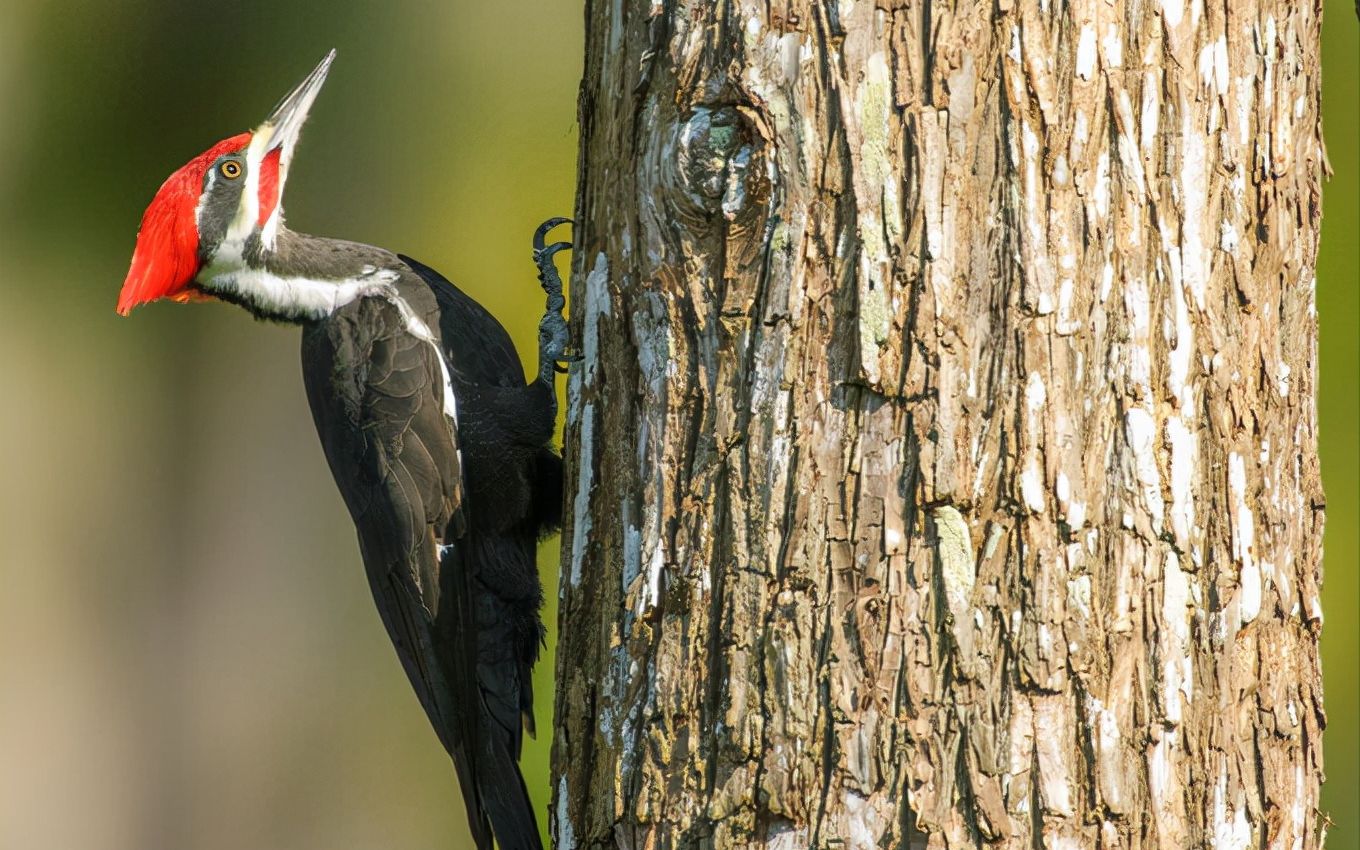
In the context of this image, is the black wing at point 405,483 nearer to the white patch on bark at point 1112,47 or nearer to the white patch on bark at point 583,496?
the white patch on bark at point 583,496

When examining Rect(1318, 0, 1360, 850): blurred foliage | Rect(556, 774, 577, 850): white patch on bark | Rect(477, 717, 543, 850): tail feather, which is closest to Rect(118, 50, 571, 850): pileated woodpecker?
Rect(477, 717, 543, 850): tail feather

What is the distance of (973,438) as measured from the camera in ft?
5.29

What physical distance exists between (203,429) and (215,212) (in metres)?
3.51

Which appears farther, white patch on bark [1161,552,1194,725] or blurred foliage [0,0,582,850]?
blurred foliage [0,0,582,850]

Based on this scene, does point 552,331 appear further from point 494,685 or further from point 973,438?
point 973,438

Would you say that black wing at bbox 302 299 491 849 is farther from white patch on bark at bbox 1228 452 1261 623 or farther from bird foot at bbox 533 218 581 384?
white patch on bark at bbox 1228 452 1261 623

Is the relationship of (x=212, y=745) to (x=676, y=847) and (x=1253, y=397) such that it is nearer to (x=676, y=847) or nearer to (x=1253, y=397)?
(x=676, y=847)

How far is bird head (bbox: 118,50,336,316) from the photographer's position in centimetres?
333

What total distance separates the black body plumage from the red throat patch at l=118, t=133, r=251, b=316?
47 centimetres

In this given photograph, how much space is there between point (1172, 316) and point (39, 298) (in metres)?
5.95

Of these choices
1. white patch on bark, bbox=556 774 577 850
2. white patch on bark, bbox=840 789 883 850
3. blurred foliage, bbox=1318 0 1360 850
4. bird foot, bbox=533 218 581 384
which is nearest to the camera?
white patch on bark, bbox=840 789 883 850

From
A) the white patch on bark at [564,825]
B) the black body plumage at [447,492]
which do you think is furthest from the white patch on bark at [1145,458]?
the black body plumage at [447,492]

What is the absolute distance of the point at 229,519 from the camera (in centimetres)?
646

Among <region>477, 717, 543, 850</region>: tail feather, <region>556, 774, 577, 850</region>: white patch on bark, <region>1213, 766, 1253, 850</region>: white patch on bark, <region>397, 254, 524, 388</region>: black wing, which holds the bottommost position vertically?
<region>477, 717, 543, 850</region>: tail feather
